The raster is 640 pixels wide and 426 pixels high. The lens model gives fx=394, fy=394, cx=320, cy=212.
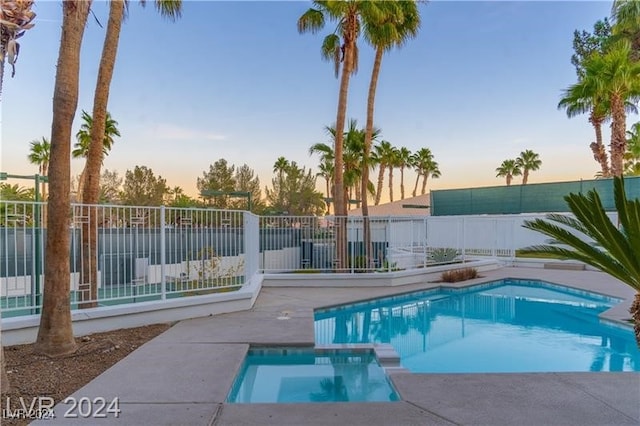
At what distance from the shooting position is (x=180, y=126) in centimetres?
1945

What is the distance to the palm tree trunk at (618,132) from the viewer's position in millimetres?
17125

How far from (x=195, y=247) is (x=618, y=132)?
18.6 meters

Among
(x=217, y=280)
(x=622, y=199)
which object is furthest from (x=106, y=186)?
(x=622, y=199)

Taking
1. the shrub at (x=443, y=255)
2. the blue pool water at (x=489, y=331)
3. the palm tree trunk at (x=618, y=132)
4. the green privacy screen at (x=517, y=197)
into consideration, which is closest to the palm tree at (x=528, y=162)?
the green privacy screen at (x=517, y=197)

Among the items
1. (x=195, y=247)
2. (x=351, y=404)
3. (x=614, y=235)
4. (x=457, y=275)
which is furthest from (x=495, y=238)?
(x=351, y=404)

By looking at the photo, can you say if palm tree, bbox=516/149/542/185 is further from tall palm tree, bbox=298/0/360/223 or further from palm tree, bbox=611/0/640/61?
tall palm tree, bbox=298/0/360/223

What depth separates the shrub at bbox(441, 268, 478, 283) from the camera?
12195 mm

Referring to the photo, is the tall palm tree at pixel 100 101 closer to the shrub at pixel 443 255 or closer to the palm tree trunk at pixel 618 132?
the shrub at pixel 443 255

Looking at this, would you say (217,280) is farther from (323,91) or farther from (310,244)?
(323,91)

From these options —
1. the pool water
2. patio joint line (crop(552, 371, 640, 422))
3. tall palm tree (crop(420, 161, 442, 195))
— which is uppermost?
tall palm tree (crop(420, 161, 442, 195))

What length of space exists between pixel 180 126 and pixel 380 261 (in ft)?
41.8

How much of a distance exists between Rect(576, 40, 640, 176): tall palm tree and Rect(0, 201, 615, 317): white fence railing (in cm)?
595

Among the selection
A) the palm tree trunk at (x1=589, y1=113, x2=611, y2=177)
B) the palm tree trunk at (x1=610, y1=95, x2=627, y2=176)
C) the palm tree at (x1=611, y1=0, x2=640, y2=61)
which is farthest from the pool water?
the palm tree at (x1=611, y1=0, x2=640, y2=61)

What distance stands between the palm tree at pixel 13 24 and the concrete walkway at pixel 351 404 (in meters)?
3.34
